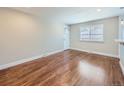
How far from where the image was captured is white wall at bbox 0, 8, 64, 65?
3.48 meters

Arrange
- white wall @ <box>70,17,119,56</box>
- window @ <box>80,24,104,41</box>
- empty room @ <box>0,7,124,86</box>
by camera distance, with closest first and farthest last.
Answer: empty room @ <box>0,7,124,86</box> < white wall @ <box>70,17,119,56</box> < window @ <box>80,24,104,41</box>

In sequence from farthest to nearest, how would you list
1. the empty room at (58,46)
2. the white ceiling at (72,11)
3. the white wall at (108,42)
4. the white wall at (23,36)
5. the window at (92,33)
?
the window at (92,33) → the white wall at (108,42) → the white ceiling at (72,11) → the white wall at (23,36) → the empty room at (58,46)

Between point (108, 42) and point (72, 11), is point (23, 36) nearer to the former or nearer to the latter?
point (72, 11)

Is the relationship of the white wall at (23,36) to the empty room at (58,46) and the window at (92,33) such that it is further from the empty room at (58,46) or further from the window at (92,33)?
the window at (92,33)

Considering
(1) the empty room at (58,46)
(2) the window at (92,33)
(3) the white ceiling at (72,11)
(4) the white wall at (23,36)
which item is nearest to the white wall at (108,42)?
(1) the empty room at (58,46)

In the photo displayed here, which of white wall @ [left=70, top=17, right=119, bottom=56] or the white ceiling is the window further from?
the white ceiling

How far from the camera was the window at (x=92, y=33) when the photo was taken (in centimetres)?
593

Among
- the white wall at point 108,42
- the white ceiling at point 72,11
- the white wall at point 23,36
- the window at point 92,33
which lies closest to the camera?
the white wall at point 23,36

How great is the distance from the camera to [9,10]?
3.60 metres

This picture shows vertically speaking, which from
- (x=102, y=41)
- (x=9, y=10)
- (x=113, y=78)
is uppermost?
(x=9, y=10)

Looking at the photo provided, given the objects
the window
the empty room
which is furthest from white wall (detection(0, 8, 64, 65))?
the window
